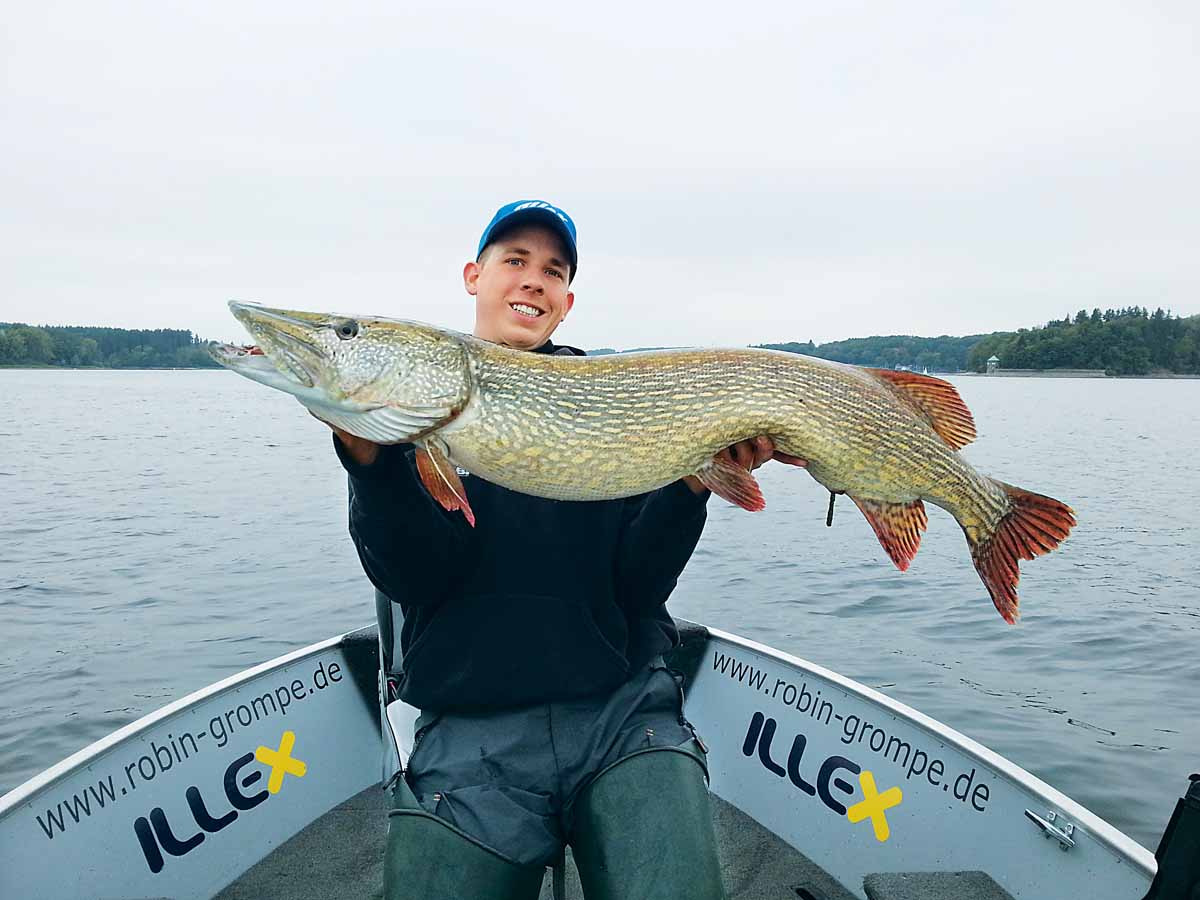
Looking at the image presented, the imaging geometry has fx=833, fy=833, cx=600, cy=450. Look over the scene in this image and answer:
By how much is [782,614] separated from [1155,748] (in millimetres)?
3370

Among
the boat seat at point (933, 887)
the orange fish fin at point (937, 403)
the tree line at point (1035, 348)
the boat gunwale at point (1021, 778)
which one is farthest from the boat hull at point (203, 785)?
the tree line at point (1035, 348)

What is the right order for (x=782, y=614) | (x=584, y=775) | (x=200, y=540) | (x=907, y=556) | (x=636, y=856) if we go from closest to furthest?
(x=636, y=856) → (x=584, y=775) → (x=907, y=556) → (x=782, y=614) → (x=200, y=540)

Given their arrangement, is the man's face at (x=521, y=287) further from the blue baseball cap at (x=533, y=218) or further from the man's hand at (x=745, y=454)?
the man's hand at (x=745, y=454)

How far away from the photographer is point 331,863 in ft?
10.3

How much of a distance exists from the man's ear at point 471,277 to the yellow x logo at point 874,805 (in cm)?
223

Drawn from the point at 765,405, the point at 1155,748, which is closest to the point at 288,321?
the point at 765,405

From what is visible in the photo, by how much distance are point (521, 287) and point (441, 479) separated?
80 cm

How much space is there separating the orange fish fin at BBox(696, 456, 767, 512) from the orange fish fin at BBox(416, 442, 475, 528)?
24.8 inches

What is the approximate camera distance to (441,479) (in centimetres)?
205

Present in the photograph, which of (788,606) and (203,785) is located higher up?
(203,785)

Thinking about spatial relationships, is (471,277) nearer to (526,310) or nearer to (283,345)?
(526,310)

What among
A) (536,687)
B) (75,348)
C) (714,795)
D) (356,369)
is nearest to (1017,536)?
(536,687)

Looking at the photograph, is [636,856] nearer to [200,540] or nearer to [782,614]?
[782,614]

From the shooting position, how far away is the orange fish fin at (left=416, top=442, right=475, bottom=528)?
2018 mm
